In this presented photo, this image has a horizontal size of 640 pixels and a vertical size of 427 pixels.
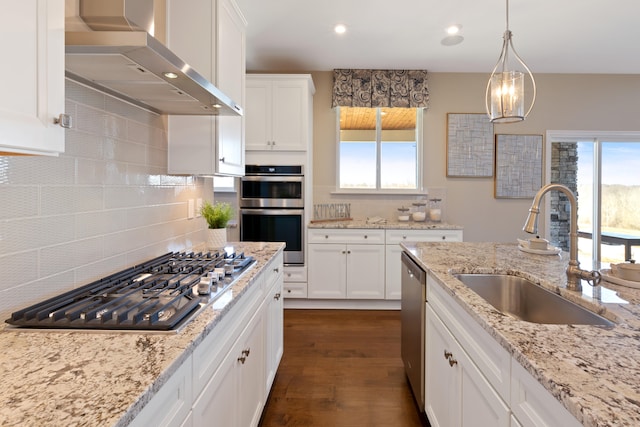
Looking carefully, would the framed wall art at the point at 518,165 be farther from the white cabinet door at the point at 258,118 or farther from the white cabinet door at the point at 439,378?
the white cabinet door at the point at 439,378

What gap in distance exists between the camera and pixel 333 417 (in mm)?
1997

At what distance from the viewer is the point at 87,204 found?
4.44 ft

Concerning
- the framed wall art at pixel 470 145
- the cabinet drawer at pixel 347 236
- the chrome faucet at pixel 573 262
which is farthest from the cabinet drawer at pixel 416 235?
the chrome faucet at pixel 573 262

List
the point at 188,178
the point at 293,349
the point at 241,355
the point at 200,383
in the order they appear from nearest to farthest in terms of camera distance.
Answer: the point at 200,383
the point at 241,355
the point at 188,178
the point at 293,349

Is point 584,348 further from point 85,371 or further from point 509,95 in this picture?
point 509,95

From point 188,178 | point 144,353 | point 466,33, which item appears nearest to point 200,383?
point 144,353

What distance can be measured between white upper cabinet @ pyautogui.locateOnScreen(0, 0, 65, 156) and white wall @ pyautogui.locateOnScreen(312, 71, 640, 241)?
353 cm

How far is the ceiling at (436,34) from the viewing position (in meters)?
2.81

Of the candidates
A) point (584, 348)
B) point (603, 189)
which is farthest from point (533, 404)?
point (603, 189)

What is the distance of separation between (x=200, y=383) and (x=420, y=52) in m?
3.75

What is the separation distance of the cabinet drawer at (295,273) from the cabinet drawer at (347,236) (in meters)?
0.33

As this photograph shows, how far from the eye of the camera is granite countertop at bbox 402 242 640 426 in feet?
2.09

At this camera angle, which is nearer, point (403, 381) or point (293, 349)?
point (403, 381)

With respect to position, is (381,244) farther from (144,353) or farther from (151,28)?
(144,353)
